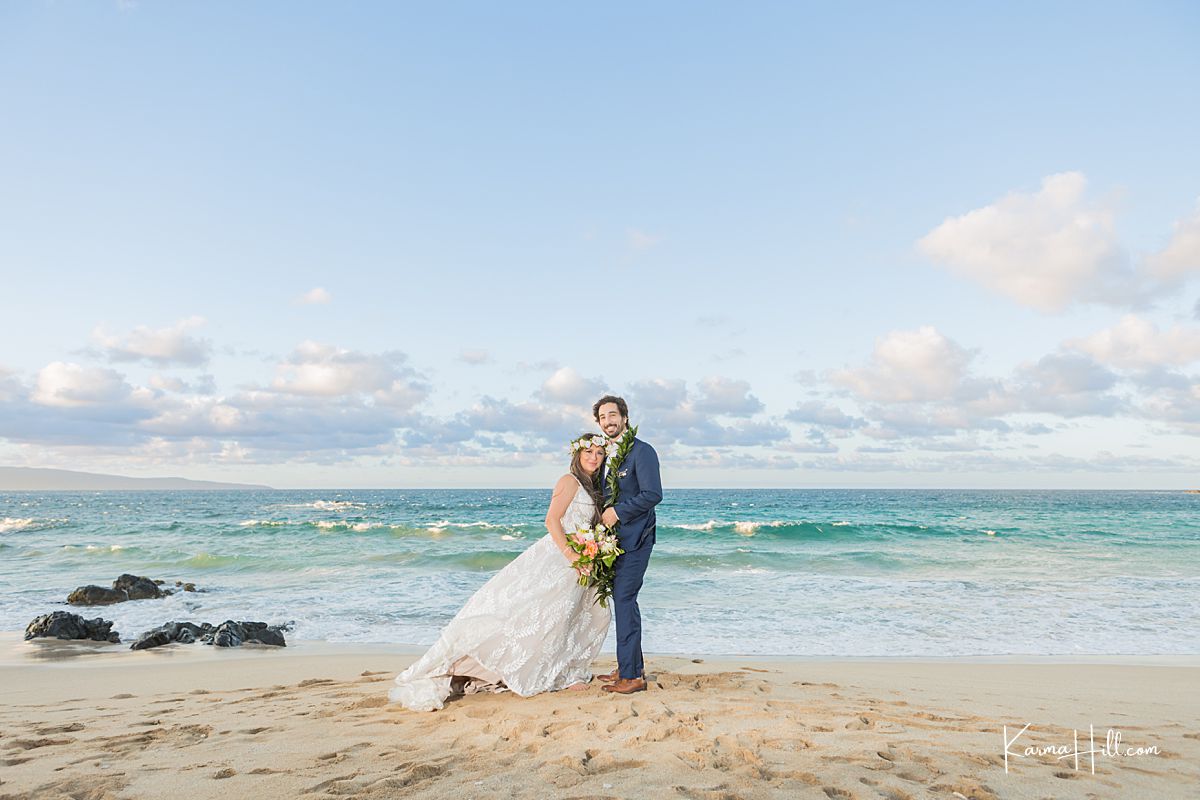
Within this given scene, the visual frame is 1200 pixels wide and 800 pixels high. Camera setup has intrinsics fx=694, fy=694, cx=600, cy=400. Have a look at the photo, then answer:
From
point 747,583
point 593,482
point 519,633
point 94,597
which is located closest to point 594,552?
point 593,482

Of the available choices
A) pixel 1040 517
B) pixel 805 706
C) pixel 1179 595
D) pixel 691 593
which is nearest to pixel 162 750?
pixel 805 706

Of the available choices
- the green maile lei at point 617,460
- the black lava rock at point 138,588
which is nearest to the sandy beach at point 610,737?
the green maile lei at point 617,460

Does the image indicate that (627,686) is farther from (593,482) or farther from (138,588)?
(138,588)

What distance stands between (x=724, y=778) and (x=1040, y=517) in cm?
4570

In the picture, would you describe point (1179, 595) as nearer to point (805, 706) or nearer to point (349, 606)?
point (805, 706)

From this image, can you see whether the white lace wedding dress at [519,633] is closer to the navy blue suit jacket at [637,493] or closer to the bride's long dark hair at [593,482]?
the bride's long dark hair at [593,482]

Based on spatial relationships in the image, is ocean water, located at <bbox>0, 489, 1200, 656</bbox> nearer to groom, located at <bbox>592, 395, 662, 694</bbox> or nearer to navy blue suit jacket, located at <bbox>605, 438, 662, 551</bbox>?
groom, located at <bbox>592, 395, 662, 694</bbox>

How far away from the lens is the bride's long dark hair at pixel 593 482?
561cm

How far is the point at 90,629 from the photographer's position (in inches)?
386

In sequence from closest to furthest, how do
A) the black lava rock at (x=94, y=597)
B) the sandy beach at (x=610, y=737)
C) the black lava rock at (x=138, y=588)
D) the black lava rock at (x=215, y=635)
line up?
the sandy beach at (x=610, y=737) < the black lava rock at (x=215, y=635) < the black lava rock at (x=94, y=597) < the black lava rock at (x=138, y=588)

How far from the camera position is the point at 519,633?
5.54m

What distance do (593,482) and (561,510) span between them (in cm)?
34

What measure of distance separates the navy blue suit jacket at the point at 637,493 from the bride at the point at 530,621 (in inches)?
9.7

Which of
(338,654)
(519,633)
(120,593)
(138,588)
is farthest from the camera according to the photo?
(138,588)
